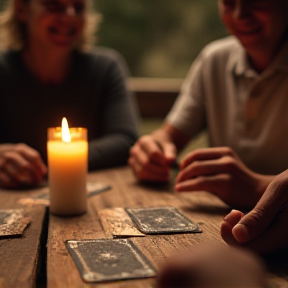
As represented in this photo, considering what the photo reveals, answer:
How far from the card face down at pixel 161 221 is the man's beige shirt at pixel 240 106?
2.33 ft

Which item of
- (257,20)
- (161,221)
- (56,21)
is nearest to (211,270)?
(161,221)

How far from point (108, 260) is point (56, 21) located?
161 centimetres

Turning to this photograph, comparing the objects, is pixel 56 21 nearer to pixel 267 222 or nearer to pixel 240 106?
pixel 240 106

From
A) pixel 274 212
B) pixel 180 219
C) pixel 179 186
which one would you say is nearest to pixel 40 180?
pixel 179 186

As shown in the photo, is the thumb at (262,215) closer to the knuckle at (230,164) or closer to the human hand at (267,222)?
the human hand at (267,222)

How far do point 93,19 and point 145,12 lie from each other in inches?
41.1

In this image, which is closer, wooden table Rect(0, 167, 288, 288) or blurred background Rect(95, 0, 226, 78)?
wooden table Rect(0, 167, 288, 288)

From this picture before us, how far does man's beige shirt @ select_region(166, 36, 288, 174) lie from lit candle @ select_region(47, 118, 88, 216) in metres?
0.84

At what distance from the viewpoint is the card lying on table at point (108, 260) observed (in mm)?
749

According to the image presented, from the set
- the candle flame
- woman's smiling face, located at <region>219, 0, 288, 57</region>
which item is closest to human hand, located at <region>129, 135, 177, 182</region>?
the candle flame

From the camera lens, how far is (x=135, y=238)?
97cm

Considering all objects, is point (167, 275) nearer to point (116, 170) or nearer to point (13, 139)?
point (116, 170)

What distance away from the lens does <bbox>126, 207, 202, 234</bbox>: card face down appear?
1.01 m

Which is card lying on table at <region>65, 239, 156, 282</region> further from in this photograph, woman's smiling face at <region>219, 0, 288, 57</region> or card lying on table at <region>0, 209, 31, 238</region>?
woman's smiling face at <region>219, 0, 288, 57</region>
